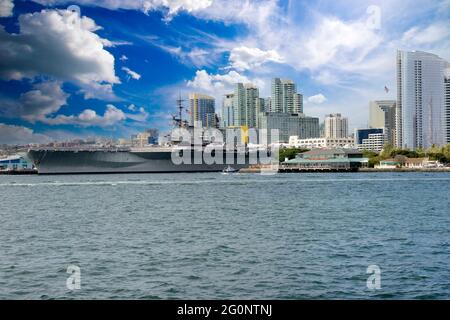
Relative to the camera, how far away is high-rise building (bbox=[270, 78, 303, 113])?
3346 inches

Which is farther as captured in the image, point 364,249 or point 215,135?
point 215,135

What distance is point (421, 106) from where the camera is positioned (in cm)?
7144

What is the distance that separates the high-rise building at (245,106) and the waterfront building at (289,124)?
1.58 metres

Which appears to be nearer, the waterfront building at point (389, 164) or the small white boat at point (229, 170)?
the small white boat at point (229, 170)

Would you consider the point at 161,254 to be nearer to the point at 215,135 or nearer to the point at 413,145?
the point at 215,135

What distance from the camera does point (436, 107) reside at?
6725cm

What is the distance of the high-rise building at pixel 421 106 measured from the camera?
60062 millimetres

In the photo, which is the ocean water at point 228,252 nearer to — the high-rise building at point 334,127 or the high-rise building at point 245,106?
the high-rise building at point 245,106

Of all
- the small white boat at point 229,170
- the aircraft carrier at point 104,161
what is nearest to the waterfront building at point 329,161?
the small white boat at point 229,170

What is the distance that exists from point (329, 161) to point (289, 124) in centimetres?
3951
